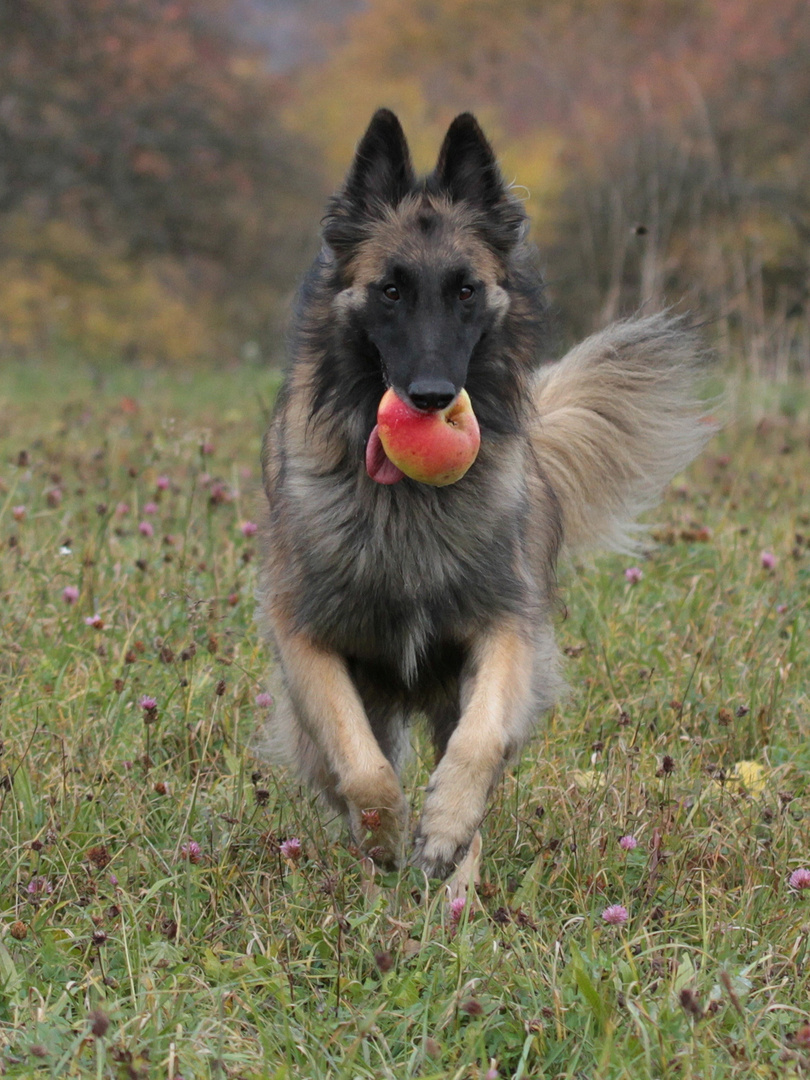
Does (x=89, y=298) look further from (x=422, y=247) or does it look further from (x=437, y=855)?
(x=437, y=855)

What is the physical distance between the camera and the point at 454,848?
311cm

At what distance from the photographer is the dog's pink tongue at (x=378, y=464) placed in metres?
3.52

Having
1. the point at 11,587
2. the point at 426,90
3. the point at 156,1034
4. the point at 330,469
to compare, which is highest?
the point at 426,90

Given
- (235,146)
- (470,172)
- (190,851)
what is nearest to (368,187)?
(470,172)

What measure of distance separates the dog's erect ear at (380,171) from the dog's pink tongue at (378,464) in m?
0.71

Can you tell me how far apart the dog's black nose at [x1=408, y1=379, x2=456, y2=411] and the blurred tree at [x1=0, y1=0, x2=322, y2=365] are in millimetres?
16936

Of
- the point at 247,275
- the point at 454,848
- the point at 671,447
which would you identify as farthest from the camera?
the point at 247,275

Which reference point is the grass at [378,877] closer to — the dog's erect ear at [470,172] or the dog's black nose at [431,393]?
the dog's black nose at [431,393]

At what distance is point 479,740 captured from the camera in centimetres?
324

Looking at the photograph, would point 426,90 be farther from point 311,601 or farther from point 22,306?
point 311,601

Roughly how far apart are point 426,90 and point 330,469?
26.0 m

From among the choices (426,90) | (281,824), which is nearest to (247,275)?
(426,90)

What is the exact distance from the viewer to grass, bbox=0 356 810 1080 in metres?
2.43

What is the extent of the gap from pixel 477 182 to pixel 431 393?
0.88 m
